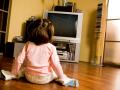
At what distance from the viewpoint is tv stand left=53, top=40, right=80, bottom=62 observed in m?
4.48

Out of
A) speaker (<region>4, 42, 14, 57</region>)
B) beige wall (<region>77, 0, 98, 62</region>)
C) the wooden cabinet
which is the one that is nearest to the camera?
speaker (<region>4, 42, 14, 57</region>)

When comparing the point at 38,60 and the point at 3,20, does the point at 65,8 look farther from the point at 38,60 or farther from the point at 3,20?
the point at 38,60

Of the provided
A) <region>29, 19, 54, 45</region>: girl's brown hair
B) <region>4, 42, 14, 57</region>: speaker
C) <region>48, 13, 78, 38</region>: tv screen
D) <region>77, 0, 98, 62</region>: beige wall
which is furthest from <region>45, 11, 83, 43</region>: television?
<region>29, 19, 54, 45</region>: girl's brown hair

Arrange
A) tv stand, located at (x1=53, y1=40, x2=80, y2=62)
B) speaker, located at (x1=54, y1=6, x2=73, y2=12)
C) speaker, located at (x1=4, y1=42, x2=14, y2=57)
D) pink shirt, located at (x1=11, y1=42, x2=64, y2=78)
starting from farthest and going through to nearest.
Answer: speaker, located at (x1=54, y1=6, x2=73, y2=12)
tv stand, located at (x1=53, y1=40, x2=80, y2=62)
speaker, located at (x1=4, y1=42, x2=14, y2=57)
pink shirt, located at (x1=11, y1=42, x2=64, y2=78)

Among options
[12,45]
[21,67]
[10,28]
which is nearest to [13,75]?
[21,67]

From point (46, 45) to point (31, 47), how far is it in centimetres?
11

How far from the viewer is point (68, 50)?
4551mm

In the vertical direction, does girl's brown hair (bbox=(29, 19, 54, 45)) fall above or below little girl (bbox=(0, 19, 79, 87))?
above

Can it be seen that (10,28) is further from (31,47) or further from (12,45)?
(31,47)

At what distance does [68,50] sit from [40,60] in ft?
8.83

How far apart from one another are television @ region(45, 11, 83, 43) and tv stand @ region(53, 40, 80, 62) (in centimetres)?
8

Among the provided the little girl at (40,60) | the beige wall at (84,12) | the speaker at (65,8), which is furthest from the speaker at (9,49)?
the little girl at (40,60)

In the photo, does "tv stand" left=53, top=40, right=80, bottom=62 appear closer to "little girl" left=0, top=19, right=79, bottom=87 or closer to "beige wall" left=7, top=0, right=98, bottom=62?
"beige wall" left=7, top=0, right=98, bottom=62

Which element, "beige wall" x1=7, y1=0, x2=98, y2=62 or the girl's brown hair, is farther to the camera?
"beige wall" x1=7, y1=0, x2=98, y2=62
